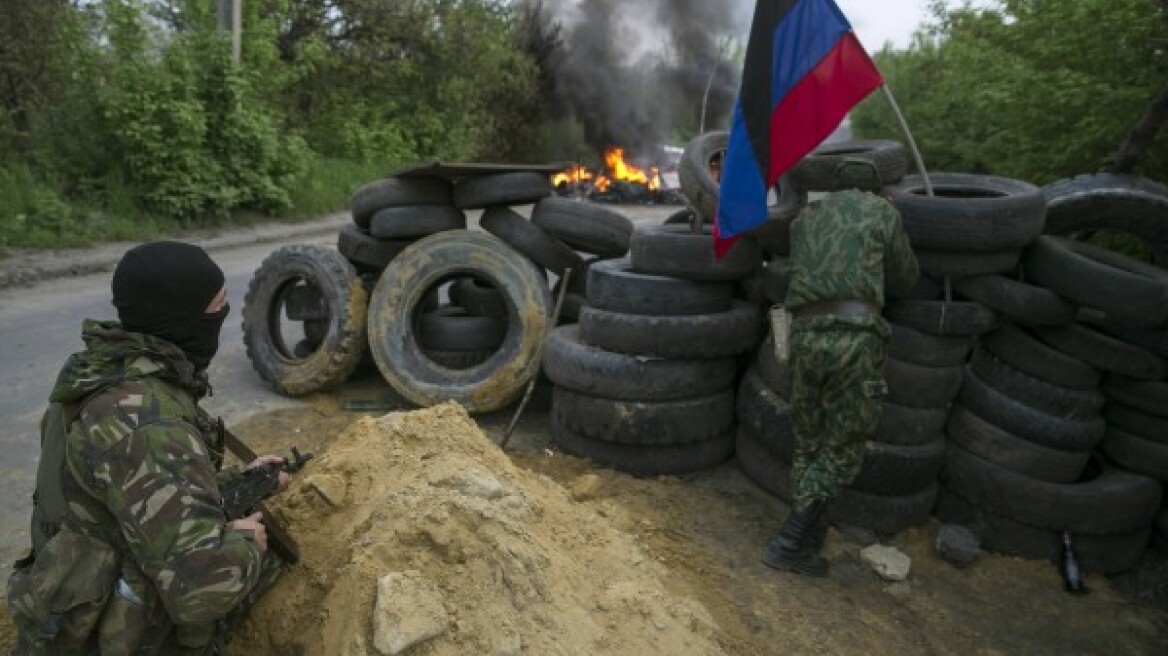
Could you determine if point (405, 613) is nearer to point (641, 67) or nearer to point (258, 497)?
point (258, 497)

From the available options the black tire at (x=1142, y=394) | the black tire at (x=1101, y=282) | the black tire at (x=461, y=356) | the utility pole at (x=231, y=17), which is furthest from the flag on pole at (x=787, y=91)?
the utility pole at (x=231, y=17)

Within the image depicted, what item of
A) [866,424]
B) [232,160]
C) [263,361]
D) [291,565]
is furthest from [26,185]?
[866,424]

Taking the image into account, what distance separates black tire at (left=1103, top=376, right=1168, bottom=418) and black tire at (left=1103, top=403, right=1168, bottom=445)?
0.04m

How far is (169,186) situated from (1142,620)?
13.8 m

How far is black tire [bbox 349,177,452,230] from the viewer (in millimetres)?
6695

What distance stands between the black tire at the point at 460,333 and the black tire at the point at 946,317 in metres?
3.07

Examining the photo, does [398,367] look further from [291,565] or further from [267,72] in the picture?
[267,72]

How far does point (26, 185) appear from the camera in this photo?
12281mm

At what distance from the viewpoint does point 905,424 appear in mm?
4656

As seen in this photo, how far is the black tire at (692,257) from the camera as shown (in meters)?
5.17

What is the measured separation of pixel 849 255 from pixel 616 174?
73.9ft

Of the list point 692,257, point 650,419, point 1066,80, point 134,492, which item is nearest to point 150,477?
point 134,492

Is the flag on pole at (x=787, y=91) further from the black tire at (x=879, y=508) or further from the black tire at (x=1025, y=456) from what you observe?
the black tire at (x=1025, y=456)

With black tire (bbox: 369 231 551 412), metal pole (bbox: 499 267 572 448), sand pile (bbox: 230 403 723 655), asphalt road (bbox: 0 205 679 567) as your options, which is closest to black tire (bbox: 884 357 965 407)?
sand pile (bbox: 230 403 723 655)
